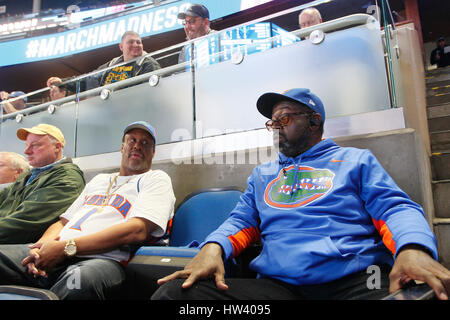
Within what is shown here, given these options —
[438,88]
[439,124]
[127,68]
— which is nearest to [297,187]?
[127,68]

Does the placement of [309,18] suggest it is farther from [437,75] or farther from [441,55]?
[441,55]

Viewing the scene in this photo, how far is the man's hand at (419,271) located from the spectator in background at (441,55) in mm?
6397

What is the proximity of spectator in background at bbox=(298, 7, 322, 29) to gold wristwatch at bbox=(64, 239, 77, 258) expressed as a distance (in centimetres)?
189

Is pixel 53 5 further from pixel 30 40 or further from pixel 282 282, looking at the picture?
pixel 282 282

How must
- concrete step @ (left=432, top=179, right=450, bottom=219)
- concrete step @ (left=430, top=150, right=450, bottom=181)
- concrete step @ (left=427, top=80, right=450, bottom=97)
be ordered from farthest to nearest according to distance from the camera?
concrete step @ (left=427, top=80, right=450, bottom=97) < concrete step @ (left=430, top=150, right=450, bottom=181) < concrete step @ (left=432, top=179, right=450, bottom=219)

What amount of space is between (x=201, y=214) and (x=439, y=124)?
2885 millimetres

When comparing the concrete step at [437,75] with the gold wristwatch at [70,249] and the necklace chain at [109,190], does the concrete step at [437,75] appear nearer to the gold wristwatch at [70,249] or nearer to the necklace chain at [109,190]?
the necklace chain at [109,190]

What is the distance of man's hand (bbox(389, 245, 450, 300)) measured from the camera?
29.0 inches

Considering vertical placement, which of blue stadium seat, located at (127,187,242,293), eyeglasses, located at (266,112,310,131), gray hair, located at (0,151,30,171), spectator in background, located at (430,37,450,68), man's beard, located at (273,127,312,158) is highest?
spectator in background, located at (430,37,450,68)

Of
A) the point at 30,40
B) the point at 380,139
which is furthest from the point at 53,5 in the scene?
the point at 380,139

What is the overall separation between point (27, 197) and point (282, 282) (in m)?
1.64

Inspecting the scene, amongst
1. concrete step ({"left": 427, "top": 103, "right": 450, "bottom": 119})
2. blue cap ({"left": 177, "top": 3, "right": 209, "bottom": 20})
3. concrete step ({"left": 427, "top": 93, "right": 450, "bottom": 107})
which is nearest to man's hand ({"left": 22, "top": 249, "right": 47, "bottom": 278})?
blue cap ({"left": 177, "top": 3, "right": 209, "bottom": 20})

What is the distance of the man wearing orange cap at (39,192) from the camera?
1.76 m

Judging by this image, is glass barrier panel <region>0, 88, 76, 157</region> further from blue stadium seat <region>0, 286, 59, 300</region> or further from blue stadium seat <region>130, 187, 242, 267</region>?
blue stadium seat <region>0, 286, 59, 300</region>
